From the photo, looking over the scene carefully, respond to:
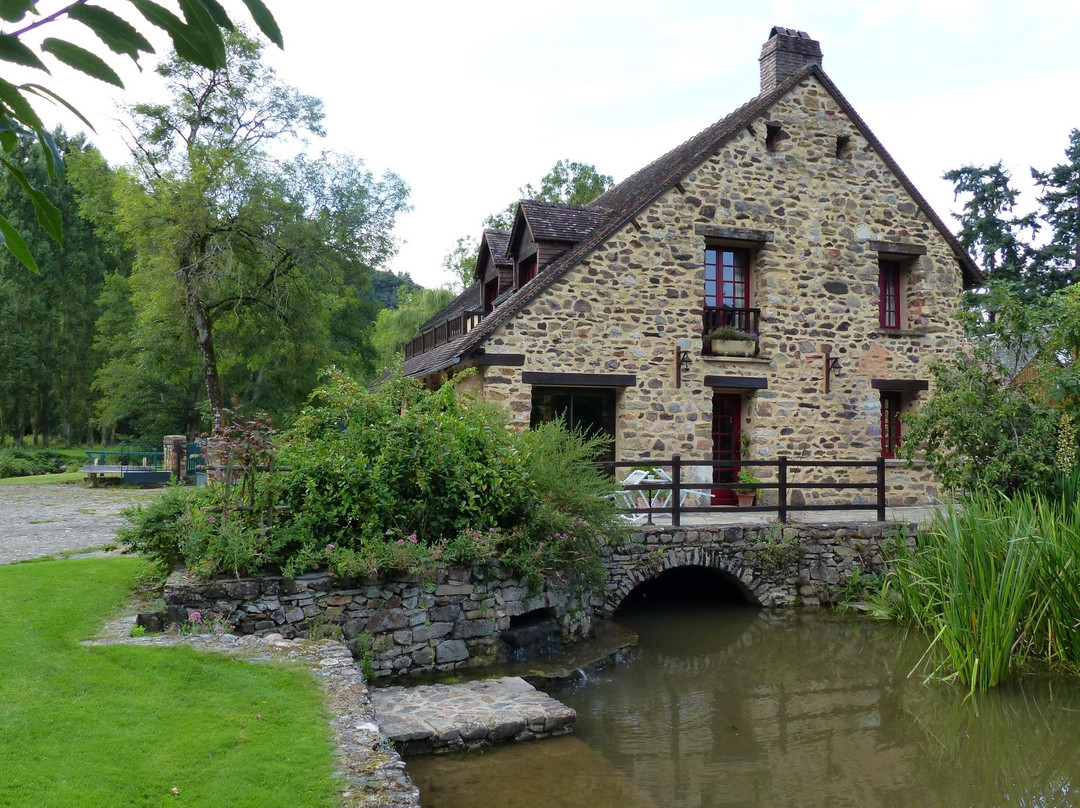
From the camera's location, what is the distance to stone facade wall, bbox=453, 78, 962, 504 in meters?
13.5

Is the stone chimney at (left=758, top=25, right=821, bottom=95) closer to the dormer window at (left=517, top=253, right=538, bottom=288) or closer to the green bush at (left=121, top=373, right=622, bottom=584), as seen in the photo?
the dormer window at (left=517, top=253, right=538, bottom=288)

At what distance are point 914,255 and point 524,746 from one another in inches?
506

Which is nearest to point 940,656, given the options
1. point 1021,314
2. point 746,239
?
point 1021,314

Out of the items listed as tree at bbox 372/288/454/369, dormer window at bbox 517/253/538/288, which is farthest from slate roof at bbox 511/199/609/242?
tree at bbox 372/288/454/369

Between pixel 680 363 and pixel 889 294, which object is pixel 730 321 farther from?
pixel 889 294

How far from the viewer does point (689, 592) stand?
1310 centimetres

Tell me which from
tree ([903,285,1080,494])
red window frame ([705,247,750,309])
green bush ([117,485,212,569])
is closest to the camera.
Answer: green bush ([117,485,212,569])

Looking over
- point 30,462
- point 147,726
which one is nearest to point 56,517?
point 147,726

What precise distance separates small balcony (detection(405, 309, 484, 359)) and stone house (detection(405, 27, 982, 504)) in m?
1.69

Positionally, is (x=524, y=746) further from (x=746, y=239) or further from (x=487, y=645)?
(x=746, y=239)

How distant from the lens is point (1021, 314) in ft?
36.2

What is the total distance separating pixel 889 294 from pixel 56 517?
640 inches

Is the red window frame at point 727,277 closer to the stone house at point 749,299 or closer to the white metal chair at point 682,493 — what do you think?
the stone house at point 749,299

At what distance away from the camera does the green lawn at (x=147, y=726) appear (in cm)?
422
